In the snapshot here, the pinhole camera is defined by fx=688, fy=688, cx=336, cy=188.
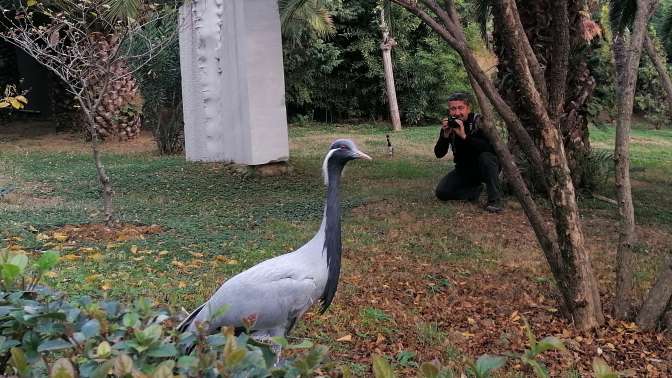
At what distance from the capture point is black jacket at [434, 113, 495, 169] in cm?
855

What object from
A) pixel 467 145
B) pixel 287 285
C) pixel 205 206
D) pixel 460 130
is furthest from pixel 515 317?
pixel 205 206

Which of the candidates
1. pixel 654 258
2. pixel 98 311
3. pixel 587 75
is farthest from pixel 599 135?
pixel 98 311

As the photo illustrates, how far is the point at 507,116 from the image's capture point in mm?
4875

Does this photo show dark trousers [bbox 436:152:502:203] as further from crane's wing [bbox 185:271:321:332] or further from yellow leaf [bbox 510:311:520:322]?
crane's wing [bbox 185:271:321:332]

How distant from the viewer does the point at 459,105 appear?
8109 millimetres

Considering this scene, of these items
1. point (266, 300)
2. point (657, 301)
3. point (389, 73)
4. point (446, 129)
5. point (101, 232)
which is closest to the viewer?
point (266, 300)

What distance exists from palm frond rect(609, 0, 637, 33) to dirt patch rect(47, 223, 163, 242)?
737 centimetres

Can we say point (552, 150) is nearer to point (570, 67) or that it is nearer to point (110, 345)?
point (110, 345)

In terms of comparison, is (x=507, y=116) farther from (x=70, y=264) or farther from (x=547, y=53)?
(x=547, y=53)

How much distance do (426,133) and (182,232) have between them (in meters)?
14.0

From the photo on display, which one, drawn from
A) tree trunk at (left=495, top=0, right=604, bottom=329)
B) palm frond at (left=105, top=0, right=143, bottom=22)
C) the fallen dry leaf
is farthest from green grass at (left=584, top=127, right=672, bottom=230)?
palm frond at (left=105, top=0, right=143, bottom=22)

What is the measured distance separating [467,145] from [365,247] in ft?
8.62

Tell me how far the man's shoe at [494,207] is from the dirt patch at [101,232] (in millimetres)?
4010

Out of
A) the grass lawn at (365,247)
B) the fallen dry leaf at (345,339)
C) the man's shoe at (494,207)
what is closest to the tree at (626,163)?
the grass lawn at (365,247)
